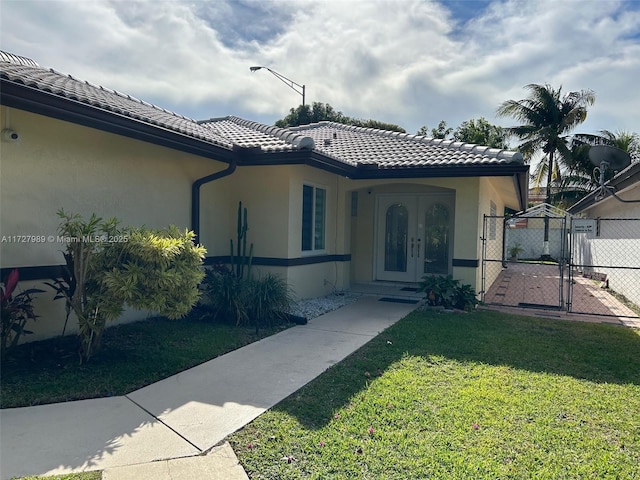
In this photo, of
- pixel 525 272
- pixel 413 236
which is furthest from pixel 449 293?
pixel 525 272

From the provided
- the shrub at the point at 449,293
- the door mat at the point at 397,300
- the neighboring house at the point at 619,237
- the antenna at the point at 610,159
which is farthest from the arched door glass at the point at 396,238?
the antenna at the point at 610,159

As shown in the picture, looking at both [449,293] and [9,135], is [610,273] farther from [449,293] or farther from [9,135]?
[9,135]

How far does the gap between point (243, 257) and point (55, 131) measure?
4290mm

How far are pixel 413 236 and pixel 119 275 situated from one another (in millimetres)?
8937

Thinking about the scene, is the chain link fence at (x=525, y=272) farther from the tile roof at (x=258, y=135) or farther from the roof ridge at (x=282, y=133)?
the tile roof at (x=258, y=135)

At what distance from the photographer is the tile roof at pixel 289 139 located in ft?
23.3

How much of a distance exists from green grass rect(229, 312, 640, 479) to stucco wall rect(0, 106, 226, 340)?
4.18 m

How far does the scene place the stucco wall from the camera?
18.7ft

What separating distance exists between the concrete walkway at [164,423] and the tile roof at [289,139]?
146 inches

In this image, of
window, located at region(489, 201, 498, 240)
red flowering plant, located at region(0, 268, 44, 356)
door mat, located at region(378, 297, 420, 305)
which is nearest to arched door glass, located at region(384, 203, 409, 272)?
door mat, located at region(378, 297, 420, 305)

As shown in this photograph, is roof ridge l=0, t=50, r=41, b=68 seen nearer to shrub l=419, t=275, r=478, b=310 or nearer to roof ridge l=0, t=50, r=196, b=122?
roof ridge l=0, t=50, r=196, b=122

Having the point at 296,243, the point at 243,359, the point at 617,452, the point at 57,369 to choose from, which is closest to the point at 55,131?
the point at 57,369

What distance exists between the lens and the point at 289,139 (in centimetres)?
891

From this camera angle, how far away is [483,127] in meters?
34.7
